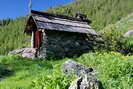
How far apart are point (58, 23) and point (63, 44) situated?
194 centimetres

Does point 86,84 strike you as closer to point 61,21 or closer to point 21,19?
point 61,21

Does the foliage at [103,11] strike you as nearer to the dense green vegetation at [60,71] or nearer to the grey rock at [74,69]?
the dense green vegetation at [60,71]

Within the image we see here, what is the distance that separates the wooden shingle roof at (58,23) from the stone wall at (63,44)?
0.54m

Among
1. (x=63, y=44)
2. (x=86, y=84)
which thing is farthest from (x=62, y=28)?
(x=86, y=84)

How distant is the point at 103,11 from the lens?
97812mm

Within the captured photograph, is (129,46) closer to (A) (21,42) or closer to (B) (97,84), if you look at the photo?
(B) (97,84)

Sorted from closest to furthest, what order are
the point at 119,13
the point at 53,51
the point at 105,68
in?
the point at 105,68 → the point at 53,51 → the point at 119,13

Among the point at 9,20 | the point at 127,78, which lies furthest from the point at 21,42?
the point at 127,78

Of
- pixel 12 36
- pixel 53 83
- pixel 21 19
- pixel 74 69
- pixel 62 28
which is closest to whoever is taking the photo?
pixel 53 83

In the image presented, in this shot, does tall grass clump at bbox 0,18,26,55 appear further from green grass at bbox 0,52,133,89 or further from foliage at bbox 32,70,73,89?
foliage at bbox 32,70,73,89

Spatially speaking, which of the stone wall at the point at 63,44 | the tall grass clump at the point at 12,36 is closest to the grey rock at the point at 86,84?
the stone wall at the point at 63,44

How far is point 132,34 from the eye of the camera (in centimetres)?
3597

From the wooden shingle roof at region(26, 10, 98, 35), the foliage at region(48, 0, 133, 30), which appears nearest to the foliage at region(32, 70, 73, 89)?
the wooden shingle roof at region(26, 10, 98, 35)

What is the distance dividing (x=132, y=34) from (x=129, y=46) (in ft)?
30.5
